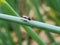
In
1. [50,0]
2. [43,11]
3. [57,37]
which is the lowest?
[57,37]

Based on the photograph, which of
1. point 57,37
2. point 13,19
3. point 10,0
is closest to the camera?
point 13,19

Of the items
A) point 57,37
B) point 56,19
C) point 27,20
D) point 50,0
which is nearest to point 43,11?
point 57,37

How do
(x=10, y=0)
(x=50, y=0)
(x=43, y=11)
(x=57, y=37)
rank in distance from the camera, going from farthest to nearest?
(x=43, y=11) < (x=57, y=37) < (x=50, y=0) < (x=10, y=0)

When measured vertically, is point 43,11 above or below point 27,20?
below

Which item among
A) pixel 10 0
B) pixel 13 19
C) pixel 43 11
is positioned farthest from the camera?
pixel 43 11

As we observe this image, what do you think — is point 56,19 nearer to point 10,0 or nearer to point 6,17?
point 10,0

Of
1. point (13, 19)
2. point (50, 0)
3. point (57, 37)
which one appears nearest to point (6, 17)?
point (13, 19)

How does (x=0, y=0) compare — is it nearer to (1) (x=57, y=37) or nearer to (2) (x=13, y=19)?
(2) (x=13, y=19)

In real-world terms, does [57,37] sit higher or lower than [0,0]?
lower

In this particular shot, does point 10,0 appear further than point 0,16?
Yes
